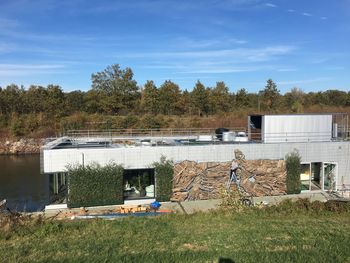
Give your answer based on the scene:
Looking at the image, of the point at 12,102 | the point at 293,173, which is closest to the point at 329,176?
the point at 293,173

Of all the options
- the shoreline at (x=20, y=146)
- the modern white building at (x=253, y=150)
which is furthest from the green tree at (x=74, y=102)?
the modern white building at (x=253, y=150)

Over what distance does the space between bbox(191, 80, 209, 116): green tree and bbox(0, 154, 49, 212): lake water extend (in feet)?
80.6

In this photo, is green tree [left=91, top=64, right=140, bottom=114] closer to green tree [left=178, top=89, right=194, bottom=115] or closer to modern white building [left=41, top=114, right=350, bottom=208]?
green tree [left=178, top=89, right=194, bottom=115]

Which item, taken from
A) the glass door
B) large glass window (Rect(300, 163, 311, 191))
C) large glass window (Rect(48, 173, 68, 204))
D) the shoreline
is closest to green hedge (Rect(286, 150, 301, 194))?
large glass window (Rect(300, 163, 311, 191))

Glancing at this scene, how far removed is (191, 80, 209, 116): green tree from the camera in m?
55.2

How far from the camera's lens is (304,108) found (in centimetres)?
5894

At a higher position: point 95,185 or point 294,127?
point 294,127

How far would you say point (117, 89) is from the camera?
56250mm

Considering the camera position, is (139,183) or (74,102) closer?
(139,183)

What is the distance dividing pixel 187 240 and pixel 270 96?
56262 millimetres

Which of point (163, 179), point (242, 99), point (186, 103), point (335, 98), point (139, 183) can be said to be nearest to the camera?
point (163, 179)

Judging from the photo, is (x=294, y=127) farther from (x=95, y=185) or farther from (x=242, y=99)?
(x=242, y=99)

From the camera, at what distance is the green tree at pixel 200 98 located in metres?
55.2

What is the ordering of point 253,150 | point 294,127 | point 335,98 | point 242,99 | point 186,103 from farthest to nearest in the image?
point 335,98
point 242,99
point 186,103
point 294,127
point 253,150
